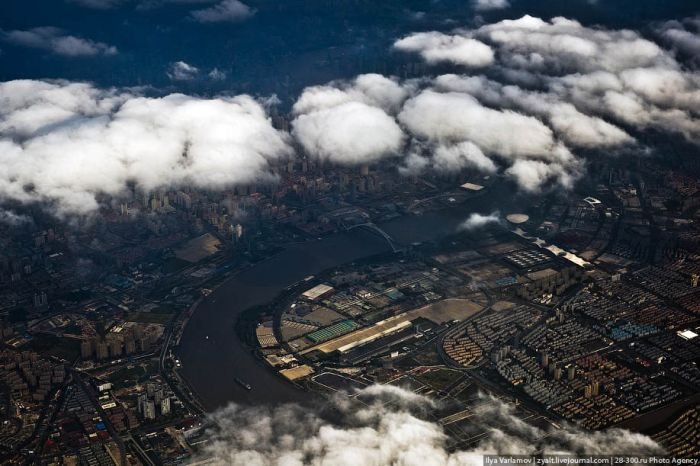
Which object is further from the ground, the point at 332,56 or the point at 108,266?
the point at 332,56

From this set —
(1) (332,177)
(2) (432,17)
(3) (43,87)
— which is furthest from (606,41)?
(3) (43,87)

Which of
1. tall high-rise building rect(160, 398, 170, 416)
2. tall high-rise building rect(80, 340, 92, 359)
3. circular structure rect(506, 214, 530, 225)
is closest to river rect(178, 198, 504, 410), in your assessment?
tall high-rise building rect(160, 398, 170, 416)

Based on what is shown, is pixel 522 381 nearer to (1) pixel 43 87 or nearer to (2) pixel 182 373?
(2) pixel 182 373

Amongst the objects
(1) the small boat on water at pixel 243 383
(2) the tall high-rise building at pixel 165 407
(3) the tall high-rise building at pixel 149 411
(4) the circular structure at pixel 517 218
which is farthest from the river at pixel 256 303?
(3) the tall high-rise building at pixel 149 411

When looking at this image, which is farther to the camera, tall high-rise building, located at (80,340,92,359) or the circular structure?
the circular structure

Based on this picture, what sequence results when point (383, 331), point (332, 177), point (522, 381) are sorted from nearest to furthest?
1. point (522, 381)
2. point (383, 331)
3. point (332, 177)

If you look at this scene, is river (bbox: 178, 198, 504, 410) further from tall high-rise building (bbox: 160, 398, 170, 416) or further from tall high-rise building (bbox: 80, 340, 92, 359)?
tall high-rise building (bbox: 80, 340, 92, 359)

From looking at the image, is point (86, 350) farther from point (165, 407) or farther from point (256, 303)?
point (256, 303)

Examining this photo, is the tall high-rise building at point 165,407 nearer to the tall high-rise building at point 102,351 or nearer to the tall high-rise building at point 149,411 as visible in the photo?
the tall high-rise building at point 149,411

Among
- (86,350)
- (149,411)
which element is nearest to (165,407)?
(149,411)
